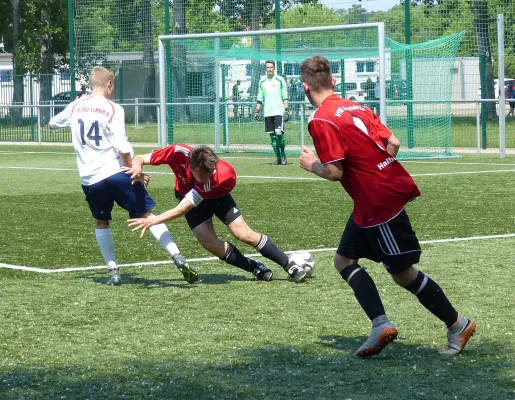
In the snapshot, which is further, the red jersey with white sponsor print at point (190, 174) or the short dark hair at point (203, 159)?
the red jersey with white sponsor print at point (190, 174)

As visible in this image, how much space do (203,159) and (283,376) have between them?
108 inches

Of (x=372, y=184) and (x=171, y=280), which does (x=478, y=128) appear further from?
(x=372, y=184)

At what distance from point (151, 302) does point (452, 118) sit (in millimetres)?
18240

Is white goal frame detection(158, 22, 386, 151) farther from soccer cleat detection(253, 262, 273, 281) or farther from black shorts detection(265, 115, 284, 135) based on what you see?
soccer cleat detection(253, 262, 273, 281)

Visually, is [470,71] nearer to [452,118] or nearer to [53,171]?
[452,118]

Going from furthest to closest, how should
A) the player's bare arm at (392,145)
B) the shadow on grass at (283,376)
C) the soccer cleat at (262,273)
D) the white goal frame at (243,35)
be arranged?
the white goal frame at (243,35) < the soccer cleat at (262,273) < the player's bare arm at (392,145) < the shadow on grass at (283,376)

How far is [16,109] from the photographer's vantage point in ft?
117

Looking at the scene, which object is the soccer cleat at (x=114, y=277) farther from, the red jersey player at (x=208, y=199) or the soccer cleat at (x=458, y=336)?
the soccer cleat at (x=458, y=336)

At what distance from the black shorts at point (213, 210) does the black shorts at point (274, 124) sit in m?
12.1

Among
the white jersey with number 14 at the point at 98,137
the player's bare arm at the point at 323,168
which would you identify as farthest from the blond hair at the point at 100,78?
the player's bare arm at the point at 323,168

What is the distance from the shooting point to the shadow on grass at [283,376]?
16.6ft

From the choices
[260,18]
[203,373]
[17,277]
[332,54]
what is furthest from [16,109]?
[203,373]

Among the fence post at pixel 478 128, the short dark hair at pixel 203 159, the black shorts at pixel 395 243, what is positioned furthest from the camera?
the fence post at pixel 478 128

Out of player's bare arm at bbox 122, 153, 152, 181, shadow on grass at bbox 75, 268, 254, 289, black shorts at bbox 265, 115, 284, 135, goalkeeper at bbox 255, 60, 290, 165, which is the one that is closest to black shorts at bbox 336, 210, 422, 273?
shadow on grass at bbox 75, 268, 254, 289
